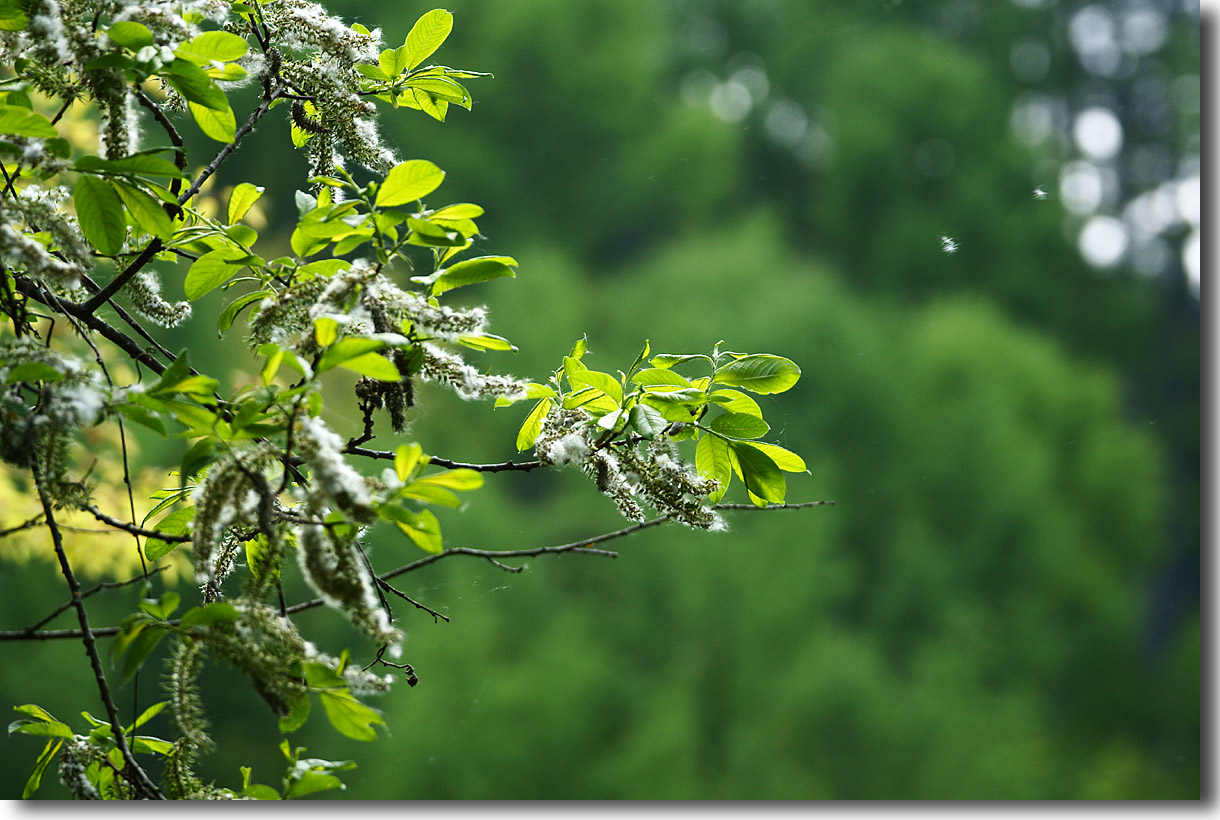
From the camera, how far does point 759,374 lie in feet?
2.40

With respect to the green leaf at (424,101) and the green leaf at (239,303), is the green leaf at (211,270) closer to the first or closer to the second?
the green leaf at (239,303)

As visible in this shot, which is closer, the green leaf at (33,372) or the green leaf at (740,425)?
the green leaf at (33,372)

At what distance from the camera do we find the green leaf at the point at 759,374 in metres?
0.73

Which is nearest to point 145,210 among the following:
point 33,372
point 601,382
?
point 33,372

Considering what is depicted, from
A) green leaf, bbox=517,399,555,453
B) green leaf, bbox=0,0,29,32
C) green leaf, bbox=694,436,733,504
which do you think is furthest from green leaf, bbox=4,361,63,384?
green leaf, bbox=694,436,733,504

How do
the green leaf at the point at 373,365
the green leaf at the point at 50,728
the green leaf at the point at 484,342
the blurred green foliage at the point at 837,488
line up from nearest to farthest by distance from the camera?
the green leaf at the point at 373,365 < the green leaf at the point at 484,342 < the green leaf at the point at 50,728 < the blurred green foliage at the point at 837,488

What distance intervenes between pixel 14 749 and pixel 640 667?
9.22ft

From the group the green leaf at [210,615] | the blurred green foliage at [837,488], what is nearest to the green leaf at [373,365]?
the green leaf at [210,615]

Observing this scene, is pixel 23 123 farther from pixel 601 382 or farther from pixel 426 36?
pixel 601 382

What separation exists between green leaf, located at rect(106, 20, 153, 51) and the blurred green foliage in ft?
9.51

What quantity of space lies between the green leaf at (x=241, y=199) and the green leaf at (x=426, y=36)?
6.8 inches

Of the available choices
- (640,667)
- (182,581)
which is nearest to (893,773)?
(640,667)

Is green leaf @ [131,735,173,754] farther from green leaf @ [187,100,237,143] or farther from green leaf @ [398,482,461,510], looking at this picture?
green leaf @ [187,100,237,143]

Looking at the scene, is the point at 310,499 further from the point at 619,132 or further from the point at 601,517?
the point at 619,132
